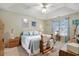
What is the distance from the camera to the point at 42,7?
159cm

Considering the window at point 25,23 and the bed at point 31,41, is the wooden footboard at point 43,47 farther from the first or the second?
the window at point 25,23

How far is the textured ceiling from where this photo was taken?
1575mm

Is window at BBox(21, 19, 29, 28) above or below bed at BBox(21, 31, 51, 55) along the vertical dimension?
above

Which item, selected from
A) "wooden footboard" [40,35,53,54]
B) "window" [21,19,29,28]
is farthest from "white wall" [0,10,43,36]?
"wooden footboard" [40,35,53,54]

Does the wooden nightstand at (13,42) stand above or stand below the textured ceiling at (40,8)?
below

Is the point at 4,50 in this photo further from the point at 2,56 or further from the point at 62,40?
the point at 62,40

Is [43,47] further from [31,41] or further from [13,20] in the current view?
[13,20]

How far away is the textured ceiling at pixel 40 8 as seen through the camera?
5.17ft

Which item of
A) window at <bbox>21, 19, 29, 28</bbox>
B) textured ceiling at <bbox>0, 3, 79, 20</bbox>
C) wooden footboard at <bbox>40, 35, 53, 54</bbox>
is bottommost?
→ wooden footboard at <bbox>40, 35, 53, 54</bbox>

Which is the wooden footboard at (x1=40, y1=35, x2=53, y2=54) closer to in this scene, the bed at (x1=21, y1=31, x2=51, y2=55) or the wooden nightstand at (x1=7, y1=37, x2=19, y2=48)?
the bed at (x1=21, y1=31, x2=51, y2=55)

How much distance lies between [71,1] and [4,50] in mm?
1284

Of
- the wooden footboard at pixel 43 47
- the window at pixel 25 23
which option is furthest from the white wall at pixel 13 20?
the wooden footboard at pixel 43 47

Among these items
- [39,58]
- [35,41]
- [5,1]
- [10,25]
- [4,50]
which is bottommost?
[39,58]

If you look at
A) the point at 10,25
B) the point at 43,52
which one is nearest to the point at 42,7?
the point at 10,25
